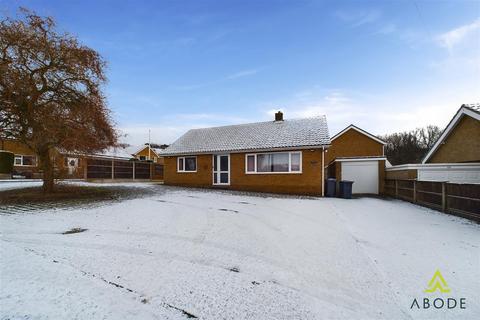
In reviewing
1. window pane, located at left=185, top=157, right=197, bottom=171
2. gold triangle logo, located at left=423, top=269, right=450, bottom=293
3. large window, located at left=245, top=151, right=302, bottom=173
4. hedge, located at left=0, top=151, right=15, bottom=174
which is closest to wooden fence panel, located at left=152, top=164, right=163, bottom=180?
window pane, located at left=185, top=157, right=197, bottom=171

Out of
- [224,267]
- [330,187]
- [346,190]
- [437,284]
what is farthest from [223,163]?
[437,284]

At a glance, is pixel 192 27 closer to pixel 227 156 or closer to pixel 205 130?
pixel 227 156

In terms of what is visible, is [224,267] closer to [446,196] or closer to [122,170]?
[446,196]

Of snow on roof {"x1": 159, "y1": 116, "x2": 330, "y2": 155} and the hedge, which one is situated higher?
snow on roof {"x1": 159, "y1": 116, "x2": 330, "y2": 155}

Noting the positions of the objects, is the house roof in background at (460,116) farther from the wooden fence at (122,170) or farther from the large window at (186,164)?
the wooden fence at (122,170)

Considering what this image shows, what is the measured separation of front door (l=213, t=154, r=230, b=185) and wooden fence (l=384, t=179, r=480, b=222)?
1045cm

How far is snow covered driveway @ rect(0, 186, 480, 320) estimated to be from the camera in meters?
2.87

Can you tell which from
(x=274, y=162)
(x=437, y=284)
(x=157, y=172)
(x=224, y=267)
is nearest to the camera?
(x=437, y=284)

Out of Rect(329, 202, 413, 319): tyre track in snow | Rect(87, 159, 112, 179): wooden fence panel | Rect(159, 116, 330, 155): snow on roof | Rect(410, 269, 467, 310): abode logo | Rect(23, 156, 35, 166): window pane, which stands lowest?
Rect(410, 269, 467, 310): abode logo

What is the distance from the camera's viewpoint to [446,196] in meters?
9.52

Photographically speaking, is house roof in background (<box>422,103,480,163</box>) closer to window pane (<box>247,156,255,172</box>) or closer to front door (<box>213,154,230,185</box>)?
window pane (<box>247,156,255,172</box>)

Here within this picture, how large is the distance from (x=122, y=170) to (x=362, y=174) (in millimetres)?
23087

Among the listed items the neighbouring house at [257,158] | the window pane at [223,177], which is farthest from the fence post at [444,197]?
the window pane at [223,177]

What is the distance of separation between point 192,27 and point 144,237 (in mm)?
11397
